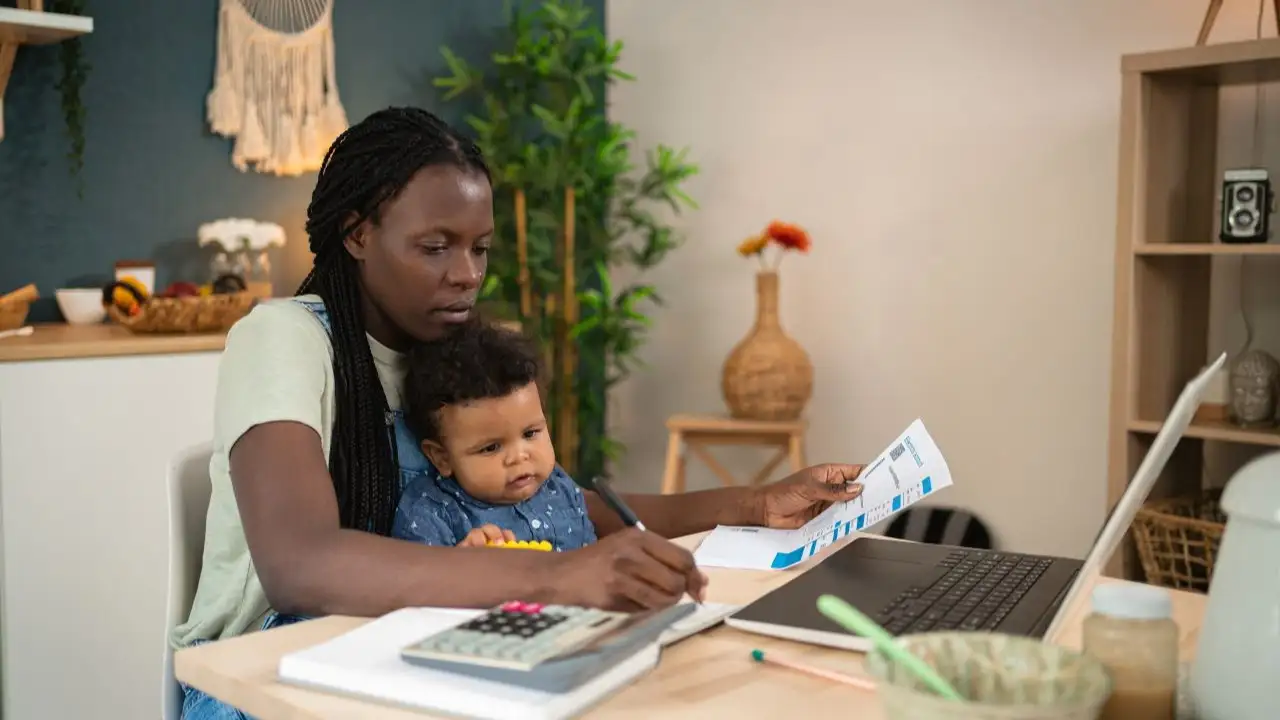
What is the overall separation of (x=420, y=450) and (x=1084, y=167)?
7.47ft

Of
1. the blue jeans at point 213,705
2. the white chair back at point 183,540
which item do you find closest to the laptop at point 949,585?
the blue jeans at point 213,705

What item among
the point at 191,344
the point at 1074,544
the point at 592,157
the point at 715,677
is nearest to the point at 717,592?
the point at 715,677

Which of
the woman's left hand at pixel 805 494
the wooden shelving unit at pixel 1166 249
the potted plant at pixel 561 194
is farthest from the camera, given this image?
the potted plant at pixel 561 194

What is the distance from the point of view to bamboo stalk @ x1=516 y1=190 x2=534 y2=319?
359 cm

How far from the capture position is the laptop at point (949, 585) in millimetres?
956

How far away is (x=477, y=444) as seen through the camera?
4.73 ft

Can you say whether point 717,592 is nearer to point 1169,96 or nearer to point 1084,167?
point 1169,96

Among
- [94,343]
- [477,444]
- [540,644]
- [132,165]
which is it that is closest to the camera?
[540,644]

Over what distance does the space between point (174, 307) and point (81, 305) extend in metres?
0.39

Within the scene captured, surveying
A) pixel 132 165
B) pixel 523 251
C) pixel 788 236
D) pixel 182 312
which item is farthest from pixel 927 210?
pixel 132 165

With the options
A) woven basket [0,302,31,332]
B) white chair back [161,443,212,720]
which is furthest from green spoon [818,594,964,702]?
woven basket [0,302,31,332]

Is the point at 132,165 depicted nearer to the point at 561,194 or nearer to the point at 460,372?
the point at 561,194

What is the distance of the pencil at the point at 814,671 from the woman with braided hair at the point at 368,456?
0.08 meters

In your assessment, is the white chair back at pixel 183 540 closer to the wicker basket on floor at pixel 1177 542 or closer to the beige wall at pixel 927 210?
the wicker basket on floor at pixel 1177 542
